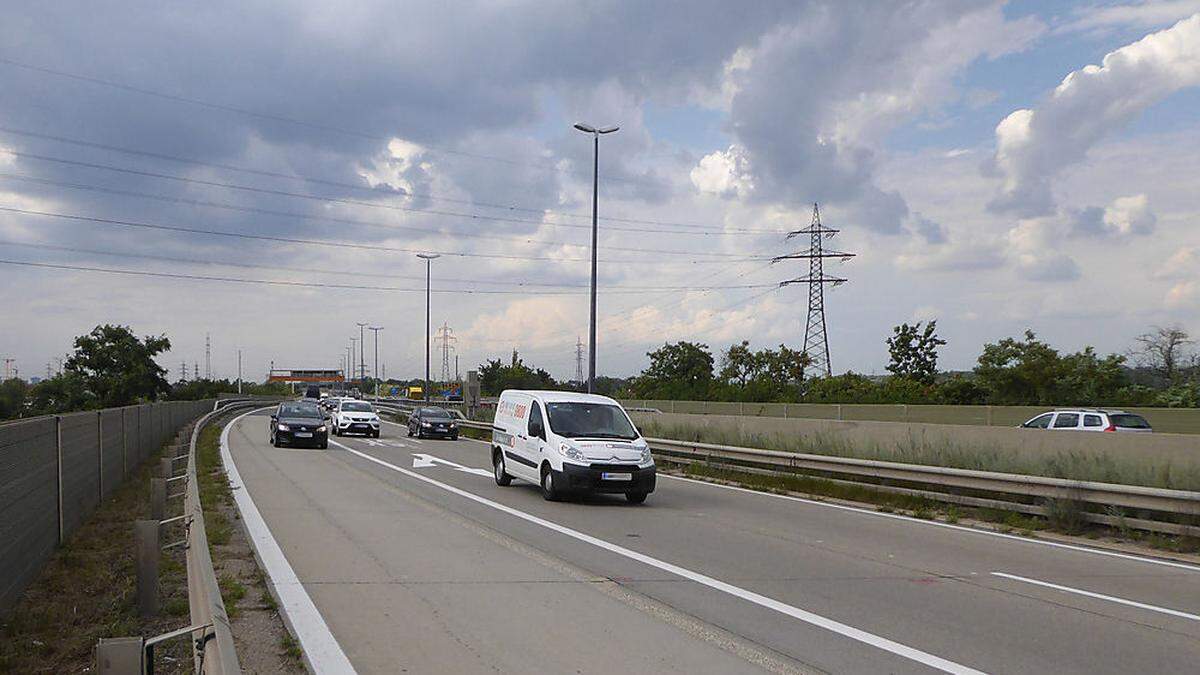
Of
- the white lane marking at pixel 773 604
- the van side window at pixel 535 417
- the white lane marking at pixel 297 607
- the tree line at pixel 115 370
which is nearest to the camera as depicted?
the white lane marking at pixel 297 607

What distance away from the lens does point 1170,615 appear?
8414mm

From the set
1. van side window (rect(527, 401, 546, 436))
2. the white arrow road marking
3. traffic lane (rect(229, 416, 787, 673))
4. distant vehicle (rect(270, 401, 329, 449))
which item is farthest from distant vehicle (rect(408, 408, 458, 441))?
traffic lane (rect(229, 416, 787, 673))

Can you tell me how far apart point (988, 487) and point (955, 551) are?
3739 mm

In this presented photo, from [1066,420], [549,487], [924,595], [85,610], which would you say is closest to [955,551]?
[924,595]

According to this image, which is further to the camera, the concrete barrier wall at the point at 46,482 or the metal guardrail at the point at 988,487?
the metal guardrail at the point at 988,487

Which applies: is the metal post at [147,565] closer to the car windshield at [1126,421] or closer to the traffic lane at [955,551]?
the traffic lane at [955,551]

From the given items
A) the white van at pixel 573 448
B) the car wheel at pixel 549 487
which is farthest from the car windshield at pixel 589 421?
the car wheel at pixel 549 487

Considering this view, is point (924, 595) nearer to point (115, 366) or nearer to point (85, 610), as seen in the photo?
point (85, 610)

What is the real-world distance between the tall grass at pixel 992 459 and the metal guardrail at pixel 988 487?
2.02 ft

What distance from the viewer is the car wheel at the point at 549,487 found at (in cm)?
1698

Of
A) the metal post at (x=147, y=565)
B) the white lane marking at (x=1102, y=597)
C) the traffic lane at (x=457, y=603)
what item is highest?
the metal post at (x=147, y=565)

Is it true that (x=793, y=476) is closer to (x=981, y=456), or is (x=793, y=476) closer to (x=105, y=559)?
(x=981, y=456)

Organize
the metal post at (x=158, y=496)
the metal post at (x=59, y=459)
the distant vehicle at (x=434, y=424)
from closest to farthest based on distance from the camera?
the metal post at (x=59, y=459), the metal post at (x=158, y=496), the distant vehicle at (x=434, y=424)

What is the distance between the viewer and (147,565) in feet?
27.5
